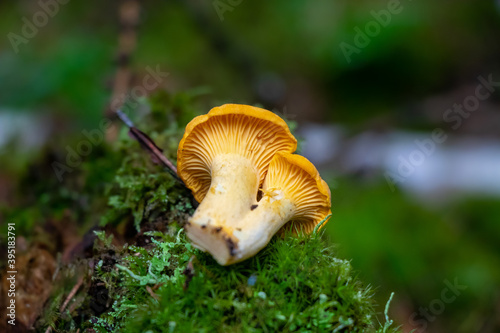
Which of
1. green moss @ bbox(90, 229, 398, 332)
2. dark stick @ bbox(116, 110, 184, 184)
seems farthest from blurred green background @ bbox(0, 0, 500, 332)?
green moss @ bbox(90, 229, 398, 332)

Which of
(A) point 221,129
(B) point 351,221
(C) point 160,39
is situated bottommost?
(B) point 351,221

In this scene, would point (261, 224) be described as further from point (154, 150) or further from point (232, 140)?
point (154, 150)

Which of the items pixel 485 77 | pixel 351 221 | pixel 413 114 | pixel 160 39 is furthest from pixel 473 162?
pixel 160 39

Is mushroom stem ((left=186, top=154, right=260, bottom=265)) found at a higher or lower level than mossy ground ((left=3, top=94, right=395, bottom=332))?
higher

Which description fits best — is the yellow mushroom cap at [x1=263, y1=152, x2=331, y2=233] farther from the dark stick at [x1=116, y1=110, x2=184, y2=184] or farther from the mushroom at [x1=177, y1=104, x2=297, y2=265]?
the dark stick at [x1=116, y1=110, x2=184, y2=184]

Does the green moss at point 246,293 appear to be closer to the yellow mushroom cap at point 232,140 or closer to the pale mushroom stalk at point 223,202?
the pale mushroom stalk at point 223,202

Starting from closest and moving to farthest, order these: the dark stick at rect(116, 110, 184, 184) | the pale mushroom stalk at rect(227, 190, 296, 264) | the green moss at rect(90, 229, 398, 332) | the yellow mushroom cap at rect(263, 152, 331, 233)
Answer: the green moss at rect(90, 229, 398, 332), the pale mushroom stalk at rect(227, 190, 296, 264), the yellow mushroom cap at rect(263, 152, 331, 233), the dark stick at rect(116, 110, 184, 184)

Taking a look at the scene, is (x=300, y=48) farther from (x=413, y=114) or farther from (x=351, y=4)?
(x=413, y=114)
